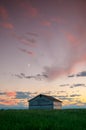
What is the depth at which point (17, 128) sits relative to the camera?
41.1 ft

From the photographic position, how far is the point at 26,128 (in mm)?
13016

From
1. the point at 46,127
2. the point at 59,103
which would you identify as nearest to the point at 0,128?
the point at 46,127

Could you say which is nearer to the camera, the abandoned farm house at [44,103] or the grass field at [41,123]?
the grass field at [41,123]

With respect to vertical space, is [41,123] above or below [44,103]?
below

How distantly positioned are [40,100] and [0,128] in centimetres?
5719

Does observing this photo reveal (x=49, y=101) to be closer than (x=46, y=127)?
No

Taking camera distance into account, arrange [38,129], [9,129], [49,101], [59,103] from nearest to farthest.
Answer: [9,129] → [38,129] → [49,101] → [59,103]

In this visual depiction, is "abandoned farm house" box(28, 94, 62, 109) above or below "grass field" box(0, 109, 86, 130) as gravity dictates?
above

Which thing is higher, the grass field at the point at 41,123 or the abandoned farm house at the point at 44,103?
the abandoned farm house at the point at 44,103

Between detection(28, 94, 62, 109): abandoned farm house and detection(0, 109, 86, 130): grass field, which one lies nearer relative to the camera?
detection(0, 109, 86, 130): grass field

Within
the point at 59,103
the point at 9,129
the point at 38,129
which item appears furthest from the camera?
the point at 59,103

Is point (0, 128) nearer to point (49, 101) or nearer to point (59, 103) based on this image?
point (49, 101)

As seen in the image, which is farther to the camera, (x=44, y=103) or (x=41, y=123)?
(x=44, y=103)

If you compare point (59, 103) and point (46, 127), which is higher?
point (59, 103)
